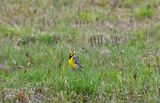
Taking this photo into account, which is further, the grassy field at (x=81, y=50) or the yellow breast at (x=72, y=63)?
the yellow breast at (x=72, y=63)

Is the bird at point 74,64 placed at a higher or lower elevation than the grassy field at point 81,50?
higher

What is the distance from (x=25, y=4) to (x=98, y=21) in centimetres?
183

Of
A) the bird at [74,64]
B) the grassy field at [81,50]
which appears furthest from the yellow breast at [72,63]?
the grassy field at [81,50]

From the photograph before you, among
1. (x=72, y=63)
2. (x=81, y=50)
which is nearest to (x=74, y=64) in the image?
(x=72, y=63)

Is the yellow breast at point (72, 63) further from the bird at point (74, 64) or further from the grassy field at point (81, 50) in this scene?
the grassy field at point (81, 50)

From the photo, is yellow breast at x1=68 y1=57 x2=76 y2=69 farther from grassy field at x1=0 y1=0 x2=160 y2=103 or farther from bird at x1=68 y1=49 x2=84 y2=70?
grassy field at x1=0 y1=0 x2=160 y2=103

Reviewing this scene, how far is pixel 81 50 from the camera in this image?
28.9 feet

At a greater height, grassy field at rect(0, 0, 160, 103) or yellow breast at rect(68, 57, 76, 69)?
yellow breast at rect(68, 57, 76, 69)

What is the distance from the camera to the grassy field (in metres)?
6.76

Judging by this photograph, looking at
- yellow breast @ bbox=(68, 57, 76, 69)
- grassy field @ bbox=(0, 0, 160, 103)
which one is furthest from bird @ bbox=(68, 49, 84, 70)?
grassy field @ bbox=(0, 0, 160, 103)

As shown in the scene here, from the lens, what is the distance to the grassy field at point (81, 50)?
6.76 m

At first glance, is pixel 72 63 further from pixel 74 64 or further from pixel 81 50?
pixel 81 50

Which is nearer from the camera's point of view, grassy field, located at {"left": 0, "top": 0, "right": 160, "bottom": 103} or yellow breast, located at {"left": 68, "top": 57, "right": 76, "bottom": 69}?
grassy field, located at {"left": 0, "top": 0, "right": 160, "bottom": 103}

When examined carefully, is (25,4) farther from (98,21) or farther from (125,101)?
(125,101)
